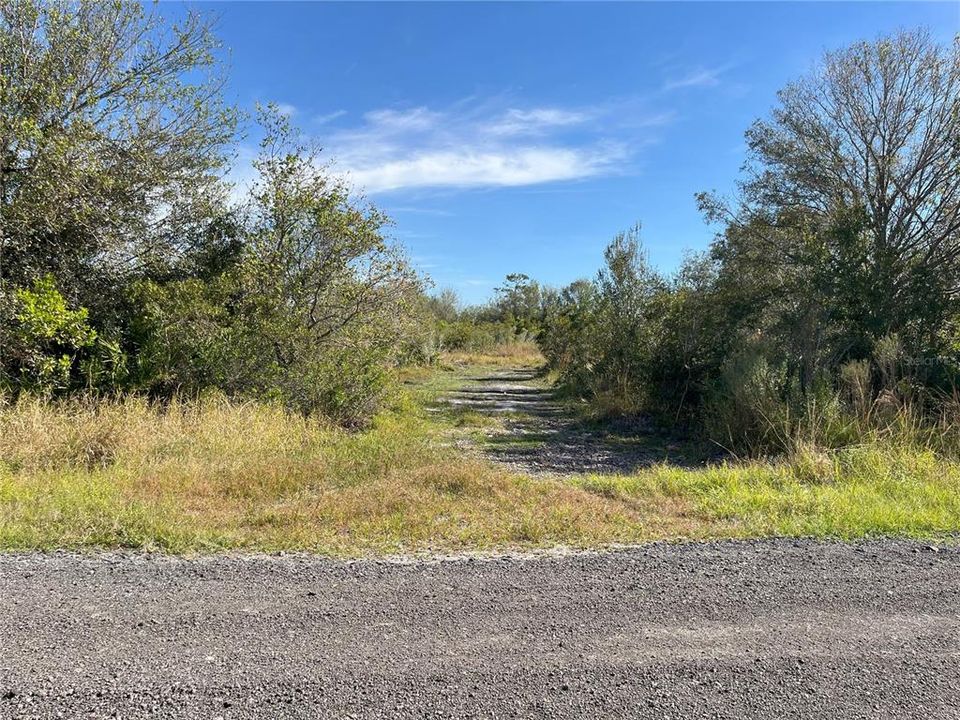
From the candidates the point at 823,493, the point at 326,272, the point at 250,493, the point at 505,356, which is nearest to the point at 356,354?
the point at 326,272

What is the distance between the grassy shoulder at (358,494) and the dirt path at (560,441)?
1.37 meters

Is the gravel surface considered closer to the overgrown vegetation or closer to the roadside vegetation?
the roadside vegetation

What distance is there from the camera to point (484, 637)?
280 cm

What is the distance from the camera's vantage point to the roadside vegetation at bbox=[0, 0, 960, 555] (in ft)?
16.0

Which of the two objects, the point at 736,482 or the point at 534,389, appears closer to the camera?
the point at 736,482

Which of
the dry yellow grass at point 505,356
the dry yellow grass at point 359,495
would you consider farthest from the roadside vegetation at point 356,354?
the dry yellow grass at point 505,356

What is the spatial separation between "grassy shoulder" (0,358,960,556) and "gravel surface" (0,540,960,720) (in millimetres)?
475

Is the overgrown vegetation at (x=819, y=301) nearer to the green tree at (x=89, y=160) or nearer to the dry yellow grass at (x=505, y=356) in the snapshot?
the green tree at (x=89, y=160)

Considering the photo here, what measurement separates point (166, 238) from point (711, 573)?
35.4 ft

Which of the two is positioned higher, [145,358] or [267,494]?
[145,358]

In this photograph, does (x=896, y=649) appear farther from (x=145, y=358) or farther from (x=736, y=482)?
(x=145, y=358)

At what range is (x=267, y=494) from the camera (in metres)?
5.48

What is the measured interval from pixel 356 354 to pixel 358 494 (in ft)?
19.4

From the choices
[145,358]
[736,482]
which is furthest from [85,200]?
[736,482]
